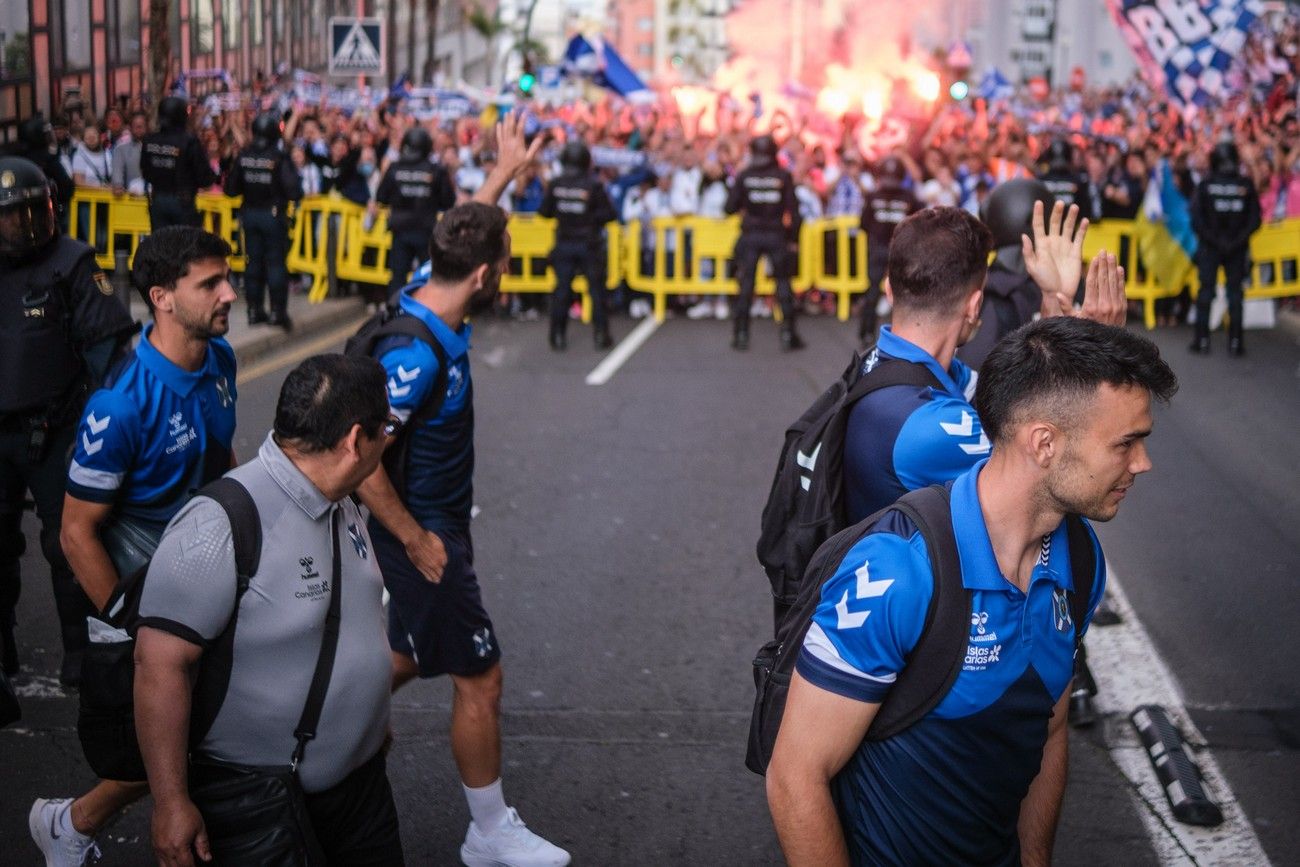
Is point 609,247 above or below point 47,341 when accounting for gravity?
below

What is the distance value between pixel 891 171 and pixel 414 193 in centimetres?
486

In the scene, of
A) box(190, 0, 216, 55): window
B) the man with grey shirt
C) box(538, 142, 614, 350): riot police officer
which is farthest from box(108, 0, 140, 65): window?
the man with grey shirt

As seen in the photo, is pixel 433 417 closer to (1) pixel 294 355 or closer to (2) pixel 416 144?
(1) pixel 294 355

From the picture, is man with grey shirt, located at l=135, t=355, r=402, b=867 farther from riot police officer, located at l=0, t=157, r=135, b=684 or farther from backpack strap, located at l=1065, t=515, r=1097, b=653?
riot police officer, located at l=0, t=157, r=135, b=684

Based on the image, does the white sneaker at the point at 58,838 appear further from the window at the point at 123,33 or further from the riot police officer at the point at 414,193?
the window at the point at 123,33

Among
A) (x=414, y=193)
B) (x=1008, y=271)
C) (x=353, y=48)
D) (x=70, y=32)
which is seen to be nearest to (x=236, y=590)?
(x=1008, y=271)

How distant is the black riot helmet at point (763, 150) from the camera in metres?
15.3

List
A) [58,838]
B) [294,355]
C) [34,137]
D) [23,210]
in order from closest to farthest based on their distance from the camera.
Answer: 1. [58,838]
2. [23,210]
3. [34,137]
4. [294,355]

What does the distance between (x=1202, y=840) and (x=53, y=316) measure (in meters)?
4.22

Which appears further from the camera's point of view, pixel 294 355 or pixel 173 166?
pixel 173 166

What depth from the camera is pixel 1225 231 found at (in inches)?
581

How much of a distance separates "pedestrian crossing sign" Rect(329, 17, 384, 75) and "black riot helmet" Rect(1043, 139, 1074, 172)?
30.6ft

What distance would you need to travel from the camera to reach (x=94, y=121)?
66.0 feet

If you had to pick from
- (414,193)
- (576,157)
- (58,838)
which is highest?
(576,157)
